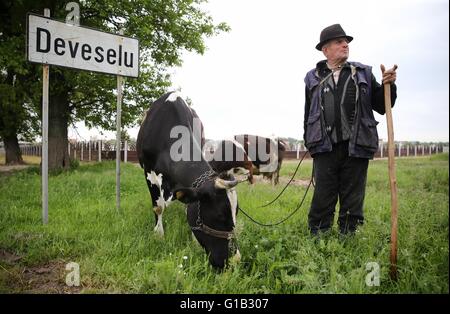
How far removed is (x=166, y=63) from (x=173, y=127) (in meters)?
7.73

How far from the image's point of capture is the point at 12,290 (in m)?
2.83

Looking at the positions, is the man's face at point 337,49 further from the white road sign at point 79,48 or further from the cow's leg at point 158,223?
the white road sign at point 79,48

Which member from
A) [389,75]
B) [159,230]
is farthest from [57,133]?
[389,75]

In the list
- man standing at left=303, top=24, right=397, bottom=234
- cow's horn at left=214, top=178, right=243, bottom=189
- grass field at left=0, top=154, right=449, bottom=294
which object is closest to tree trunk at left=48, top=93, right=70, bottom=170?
grass field at left=0, top=154, right=449, bottom=294

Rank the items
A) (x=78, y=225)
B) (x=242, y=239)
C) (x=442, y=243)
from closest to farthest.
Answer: (x=442, y=243)
(x=242, y=239)
(x=78, y=225)

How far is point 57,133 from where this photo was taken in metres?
10.6

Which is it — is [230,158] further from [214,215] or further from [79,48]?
[214,215]

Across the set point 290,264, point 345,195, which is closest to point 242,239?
point 290,264

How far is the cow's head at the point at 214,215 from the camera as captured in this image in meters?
3.14

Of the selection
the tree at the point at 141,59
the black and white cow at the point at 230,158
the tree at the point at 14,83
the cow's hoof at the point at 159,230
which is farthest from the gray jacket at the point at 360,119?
the tree at the point at 14,83

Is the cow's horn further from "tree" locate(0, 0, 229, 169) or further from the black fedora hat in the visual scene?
"tree" locate(0, 0, 229, 169)

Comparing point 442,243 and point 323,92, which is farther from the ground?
point 323,92

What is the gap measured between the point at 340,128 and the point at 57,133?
9512mm
